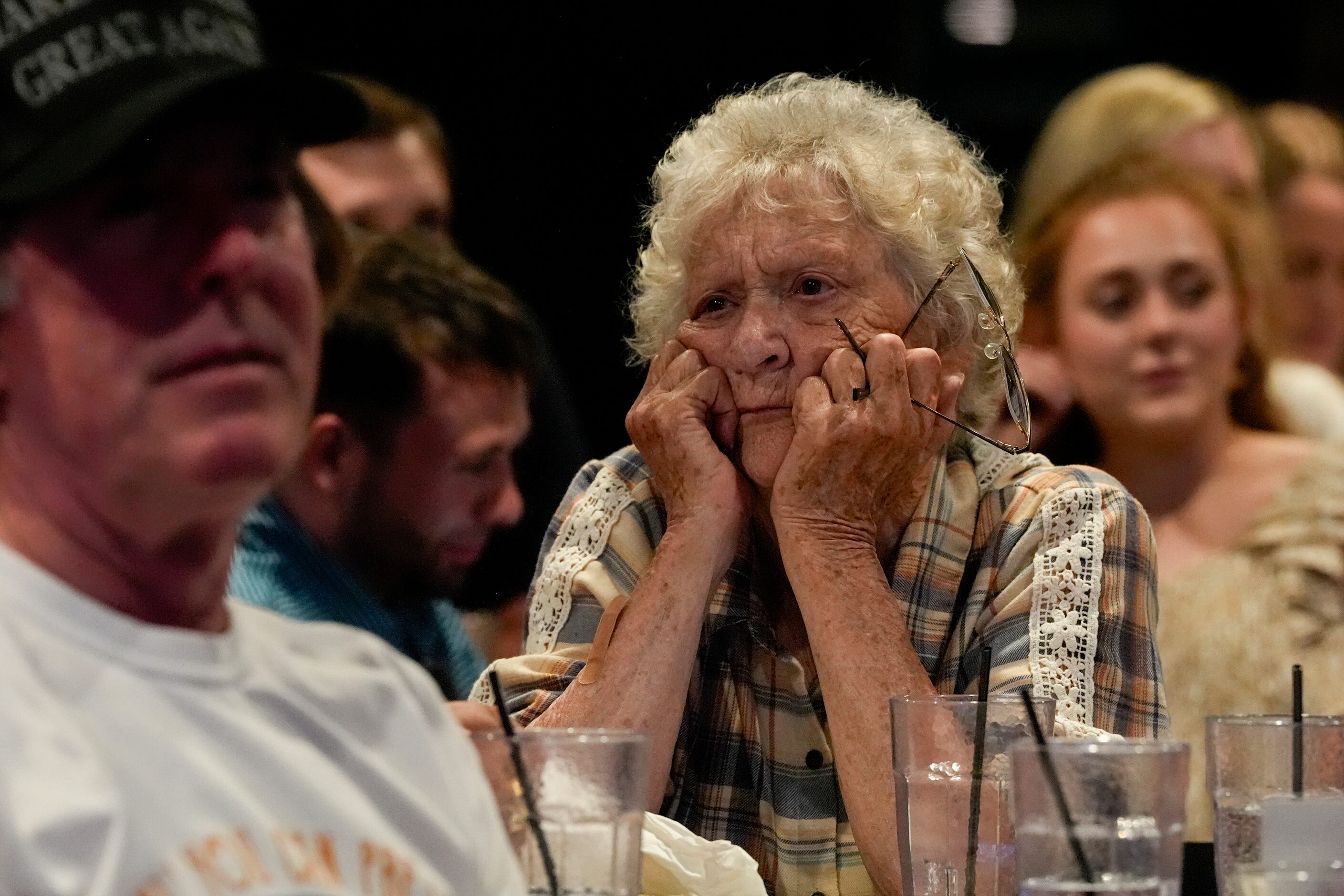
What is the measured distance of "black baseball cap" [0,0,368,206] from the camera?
827mm

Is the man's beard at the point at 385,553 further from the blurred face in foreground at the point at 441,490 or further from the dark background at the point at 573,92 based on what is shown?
the dark background at the point at 573,92

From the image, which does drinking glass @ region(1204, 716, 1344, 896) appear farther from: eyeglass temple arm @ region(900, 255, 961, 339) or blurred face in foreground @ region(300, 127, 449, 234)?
blurred face in foreground @ region(300, 127, 449, 234)

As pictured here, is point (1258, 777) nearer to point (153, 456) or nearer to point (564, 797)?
point (564, 797)

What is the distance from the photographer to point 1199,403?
317 centimetres

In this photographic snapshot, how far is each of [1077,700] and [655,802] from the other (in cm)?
47

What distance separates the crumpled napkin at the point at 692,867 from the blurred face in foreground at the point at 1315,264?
317 centimetres

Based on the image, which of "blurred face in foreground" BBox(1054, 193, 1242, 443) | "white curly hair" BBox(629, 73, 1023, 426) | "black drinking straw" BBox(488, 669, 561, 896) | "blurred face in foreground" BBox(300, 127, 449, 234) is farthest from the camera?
"blurred face in foreground" BBox(1054, 193, 1242, 443)

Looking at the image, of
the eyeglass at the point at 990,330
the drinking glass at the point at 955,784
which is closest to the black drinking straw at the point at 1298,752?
the drinking glass at the point at 955,784

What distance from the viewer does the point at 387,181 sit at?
2924 millimetres

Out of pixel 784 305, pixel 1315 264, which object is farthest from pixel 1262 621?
pixel 1315 264

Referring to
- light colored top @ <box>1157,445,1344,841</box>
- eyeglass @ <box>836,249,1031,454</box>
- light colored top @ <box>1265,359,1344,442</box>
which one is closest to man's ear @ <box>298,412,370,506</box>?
eyeglass @ <box>836,249,1031,454</box>

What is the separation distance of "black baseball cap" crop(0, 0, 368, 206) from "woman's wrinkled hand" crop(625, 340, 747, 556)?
3.86ft

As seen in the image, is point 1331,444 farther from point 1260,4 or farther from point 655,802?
point 1260,4

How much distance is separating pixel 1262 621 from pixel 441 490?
4.79 feet
